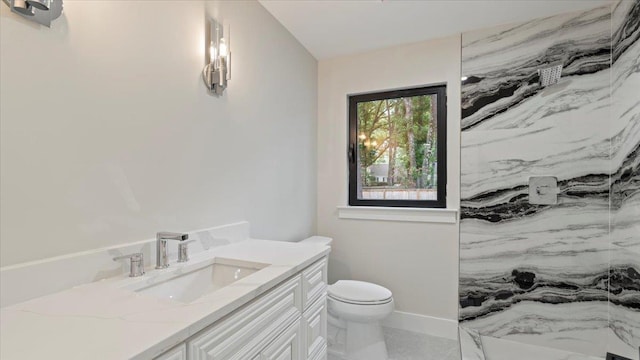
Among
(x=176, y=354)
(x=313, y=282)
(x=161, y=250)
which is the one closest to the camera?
(x=176, y=354)

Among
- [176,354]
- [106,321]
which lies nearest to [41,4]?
[106,321]

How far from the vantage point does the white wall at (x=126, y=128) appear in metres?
Result: 0.89

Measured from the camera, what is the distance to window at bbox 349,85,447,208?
2.40 m

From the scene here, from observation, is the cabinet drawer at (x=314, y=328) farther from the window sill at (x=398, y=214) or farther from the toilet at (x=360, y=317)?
the window sill at (x=398, y=214)

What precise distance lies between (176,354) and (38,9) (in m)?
1.07

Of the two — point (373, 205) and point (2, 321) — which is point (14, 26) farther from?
point (373, 205)

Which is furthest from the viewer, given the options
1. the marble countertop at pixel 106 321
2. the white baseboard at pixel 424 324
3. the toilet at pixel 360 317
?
the white baseboard at pixel 424 324

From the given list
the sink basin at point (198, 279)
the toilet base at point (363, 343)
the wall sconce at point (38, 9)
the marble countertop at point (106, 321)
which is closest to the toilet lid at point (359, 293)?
the toilet base at point (363, 343)

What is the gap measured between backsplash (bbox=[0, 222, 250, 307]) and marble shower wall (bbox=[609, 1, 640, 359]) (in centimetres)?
242

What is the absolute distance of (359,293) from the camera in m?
2.04

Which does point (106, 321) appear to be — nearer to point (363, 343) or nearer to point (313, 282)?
point (313, 282)

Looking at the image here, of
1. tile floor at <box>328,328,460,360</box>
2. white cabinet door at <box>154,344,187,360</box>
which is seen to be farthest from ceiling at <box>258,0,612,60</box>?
tile floor at <box>328,328,460,360</box>

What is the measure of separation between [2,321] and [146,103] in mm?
821

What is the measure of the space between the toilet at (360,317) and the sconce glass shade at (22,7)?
1941 mm
